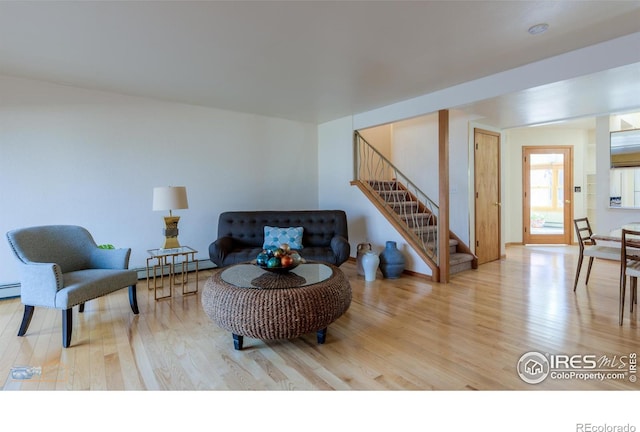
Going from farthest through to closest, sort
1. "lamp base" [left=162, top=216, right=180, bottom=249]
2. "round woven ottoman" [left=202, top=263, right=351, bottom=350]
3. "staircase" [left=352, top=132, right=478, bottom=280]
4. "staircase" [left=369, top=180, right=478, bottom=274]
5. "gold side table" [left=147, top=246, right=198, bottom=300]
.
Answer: "staircase" [left=369, top=180, right=478, bottom=274]
"staircase" [left=352, top=132, right=478, bottom=280]
"lamp base" [left=162, top=216, right=180, bottom=249]
"gold side table" [left=147, top=246, right=198, bottom=300]
"round woven ottoman" [left=202, top=263, right=351, bottom=350]

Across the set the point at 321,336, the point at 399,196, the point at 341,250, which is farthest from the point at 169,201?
the point at 399,196

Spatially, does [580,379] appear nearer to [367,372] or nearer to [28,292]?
[367,372]

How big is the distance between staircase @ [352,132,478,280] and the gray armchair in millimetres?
3405

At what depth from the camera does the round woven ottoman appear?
2.17m

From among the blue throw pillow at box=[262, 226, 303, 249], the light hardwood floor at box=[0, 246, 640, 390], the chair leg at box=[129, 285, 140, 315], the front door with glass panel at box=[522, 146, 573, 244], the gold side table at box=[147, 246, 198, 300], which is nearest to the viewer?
the light hardwood floor at box=[0, 246, 640, 390]

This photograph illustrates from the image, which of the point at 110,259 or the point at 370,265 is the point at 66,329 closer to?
the point at 110,259

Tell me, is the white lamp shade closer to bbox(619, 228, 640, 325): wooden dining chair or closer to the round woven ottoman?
the round woven ottoman

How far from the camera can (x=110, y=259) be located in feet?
10.2

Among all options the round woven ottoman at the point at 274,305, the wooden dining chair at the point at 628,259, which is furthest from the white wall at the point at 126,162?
the wooden dining chair at the point at 628,259

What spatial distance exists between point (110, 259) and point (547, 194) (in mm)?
8116

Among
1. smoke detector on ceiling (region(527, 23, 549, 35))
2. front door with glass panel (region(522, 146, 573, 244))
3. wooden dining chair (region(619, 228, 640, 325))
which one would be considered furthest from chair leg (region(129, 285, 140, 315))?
front door with glass panel (region(522, 146, 573, 244))

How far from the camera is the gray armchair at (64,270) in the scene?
2.49 metres
